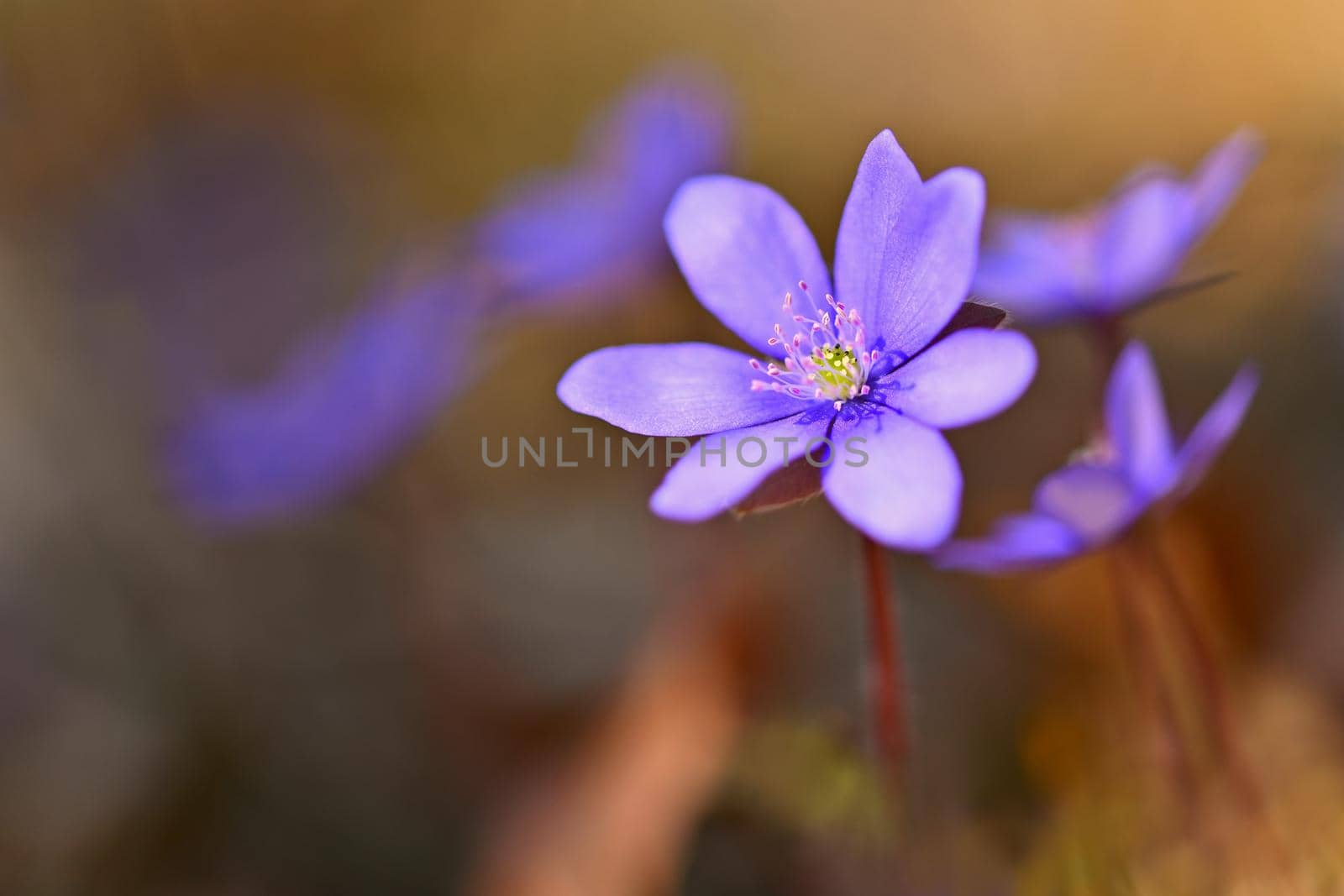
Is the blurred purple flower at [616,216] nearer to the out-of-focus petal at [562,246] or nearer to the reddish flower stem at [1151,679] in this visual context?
the out-of-focus petal at [562,246]

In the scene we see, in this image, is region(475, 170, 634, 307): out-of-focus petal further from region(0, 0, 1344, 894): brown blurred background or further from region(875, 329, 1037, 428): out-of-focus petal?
region(875, 329, 1037, 428): out-of-focus petal

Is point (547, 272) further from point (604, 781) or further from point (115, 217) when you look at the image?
point (115, 217)

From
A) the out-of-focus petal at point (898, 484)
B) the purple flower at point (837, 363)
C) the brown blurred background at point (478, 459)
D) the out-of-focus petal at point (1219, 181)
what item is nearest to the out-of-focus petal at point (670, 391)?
the purple flower at point (837, 363)

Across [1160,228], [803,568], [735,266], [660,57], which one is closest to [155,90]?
[660,57]

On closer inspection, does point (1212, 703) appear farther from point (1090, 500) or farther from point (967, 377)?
point (967, 377)

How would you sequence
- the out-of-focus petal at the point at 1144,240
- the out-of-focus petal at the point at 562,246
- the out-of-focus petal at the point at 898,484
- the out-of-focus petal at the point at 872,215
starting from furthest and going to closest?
the out-of-focus petal at the point at 562,246
the out-of-focus petal at the point at 1144,240
the out-of-focus petal at the point at 872,215
the out-of-focus petal at the point at 898,484
